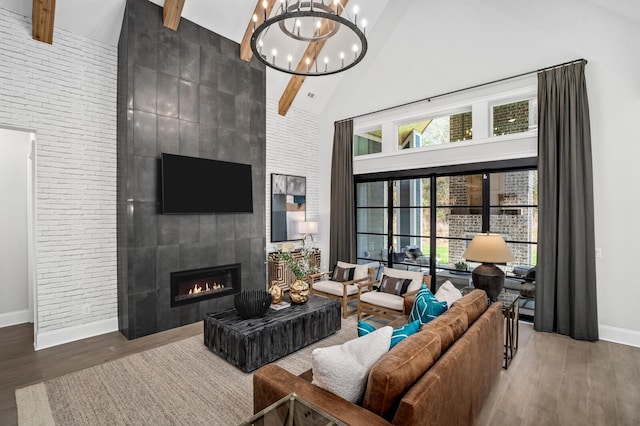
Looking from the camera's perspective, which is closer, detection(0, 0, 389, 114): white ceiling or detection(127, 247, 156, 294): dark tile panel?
detection(0, 0, 389, 114): white ceiling

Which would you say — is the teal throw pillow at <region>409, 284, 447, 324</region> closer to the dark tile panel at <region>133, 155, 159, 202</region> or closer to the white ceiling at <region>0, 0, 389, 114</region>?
the dark tile panel at <region>133, 155, 159, 202</region>

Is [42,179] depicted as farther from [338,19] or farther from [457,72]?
[457,72]

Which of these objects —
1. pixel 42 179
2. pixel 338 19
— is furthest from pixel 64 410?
pixel 338 19

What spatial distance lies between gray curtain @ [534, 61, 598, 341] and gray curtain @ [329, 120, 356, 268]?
10.6 feet

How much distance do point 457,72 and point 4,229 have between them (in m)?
7.23

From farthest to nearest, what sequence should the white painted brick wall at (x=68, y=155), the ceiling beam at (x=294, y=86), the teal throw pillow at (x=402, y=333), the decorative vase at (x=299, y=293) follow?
the ceiling beam at (x=294, y=86) < the decorative vase at (x=299, y=293) < the white painted brick wall at (x=68, y=155) < the teal throw pillow at (x=402, y=333)

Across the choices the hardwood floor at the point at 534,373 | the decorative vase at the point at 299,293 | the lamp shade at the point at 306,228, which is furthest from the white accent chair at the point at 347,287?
the hardwood floor at the point at 534,373

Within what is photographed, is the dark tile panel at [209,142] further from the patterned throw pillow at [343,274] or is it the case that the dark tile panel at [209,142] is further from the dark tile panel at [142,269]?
the patterned throw pillow at [343,274]

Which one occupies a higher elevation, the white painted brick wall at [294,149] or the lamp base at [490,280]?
the white painted brick wall at [294,149]

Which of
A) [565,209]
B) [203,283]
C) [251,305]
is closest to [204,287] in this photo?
[203,283]

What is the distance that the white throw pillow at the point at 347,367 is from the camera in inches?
63.9

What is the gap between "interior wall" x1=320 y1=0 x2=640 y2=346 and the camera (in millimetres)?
3773

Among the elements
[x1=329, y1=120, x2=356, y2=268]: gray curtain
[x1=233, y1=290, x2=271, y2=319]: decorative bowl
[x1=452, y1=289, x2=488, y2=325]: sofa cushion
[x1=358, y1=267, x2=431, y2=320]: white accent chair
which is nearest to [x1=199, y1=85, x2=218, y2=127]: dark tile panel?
[x1=329, y1=120, x2=356, y2=268]: gray curtain

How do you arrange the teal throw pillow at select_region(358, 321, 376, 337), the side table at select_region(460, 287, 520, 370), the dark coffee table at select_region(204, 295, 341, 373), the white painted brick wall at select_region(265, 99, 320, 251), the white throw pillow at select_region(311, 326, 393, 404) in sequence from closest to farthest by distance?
the white throw pillow at select_region(311, 326, 393, 404) < the teal throw pillow at select_region(358, 321, 376, 337) < the dark coffee table at select_region(204, 295, 341, 373) < the side table at select_region(460, 287, 520, 370) < the white painted brick wall at select_region(265, 99, 320, 251)
